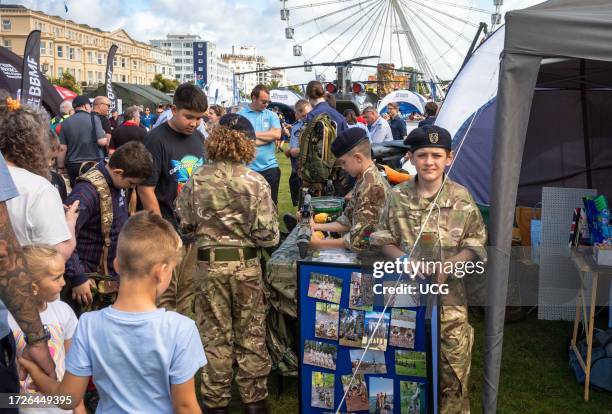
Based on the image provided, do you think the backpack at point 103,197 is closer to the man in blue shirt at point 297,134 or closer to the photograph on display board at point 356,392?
the photograph on display board at point 356,392

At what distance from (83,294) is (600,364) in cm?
352

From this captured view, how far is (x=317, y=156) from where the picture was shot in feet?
22.1

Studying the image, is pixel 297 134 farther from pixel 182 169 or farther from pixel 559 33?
pixel 559 33

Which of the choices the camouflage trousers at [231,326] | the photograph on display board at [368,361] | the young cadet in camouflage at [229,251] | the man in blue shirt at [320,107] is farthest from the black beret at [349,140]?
the man in blue shirt at [320,107]

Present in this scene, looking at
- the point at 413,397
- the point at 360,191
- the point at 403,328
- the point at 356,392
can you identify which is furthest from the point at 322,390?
the point at 360,191

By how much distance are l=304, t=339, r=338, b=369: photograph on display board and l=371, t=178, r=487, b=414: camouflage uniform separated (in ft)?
2.00

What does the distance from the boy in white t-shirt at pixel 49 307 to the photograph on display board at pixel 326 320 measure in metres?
1.34

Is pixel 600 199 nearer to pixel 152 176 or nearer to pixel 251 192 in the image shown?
pixel 251 192

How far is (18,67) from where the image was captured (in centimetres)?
1048

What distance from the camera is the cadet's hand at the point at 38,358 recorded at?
1954 millimetres

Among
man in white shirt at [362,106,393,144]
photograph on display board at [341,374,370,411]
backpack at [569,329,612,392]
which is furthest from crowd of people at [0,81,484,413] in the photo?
man in white shirt at [362,106,393,144]

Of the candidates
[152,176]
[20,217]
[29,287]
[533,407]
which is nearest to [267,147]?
[152,176]

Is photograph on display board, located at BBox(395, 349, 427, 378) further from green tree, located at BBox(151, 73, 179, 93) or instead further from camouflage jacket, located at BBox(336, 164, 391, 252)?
green tree, located at BBox(151, 73, 179, 93)

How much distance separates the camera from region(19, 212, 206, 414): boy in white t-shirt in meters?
1.97
